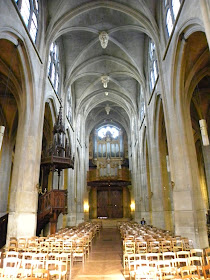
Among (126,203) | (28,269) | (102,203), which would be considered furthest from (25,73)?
(126,203)

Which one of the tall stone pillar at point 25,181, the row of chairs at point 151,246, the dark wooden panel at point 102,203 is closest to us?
the row of chairs at point 151,246

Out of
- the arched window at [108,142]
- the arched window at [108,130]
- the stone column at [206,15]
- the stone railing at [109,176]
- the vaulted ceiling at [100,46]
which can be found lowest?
the stone railing at [109,176]

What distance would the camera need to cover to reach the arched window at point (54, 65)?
55.5 ft

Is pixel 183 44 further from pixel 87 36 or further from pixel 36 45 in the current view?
pixel 87 36

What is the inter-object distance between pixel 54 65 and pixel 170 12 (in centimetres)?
933

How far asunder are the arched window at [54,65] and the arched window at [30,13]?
3331 mm

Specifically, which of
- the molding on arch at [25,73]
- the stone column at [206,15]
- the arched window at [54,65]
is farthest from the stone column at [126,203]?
the stone column at [206,15]

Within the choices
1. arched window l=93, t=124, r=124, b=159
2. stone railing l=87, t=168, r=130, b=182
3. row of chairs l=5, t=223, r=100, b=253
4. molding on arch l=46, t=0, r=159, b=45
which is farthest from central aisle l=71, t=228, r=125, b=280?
arched window l=93, t=124, r=124, b=159

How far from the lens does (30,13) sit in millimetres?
12633

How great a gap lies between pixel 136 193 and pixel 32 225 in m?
18.1

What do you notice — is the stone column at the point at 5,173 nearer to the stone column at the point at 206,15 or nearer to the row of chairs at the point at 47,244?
the row of chairs at the point at 47,244

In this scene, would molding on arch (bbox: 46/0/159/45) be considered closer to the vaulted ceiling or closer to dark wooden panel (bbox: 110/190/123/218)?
the vaulted ceiling

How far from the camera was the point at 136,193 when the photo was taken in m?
27.3

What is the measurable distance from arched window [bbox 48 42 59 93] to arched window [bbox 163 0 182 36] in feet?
28.0
